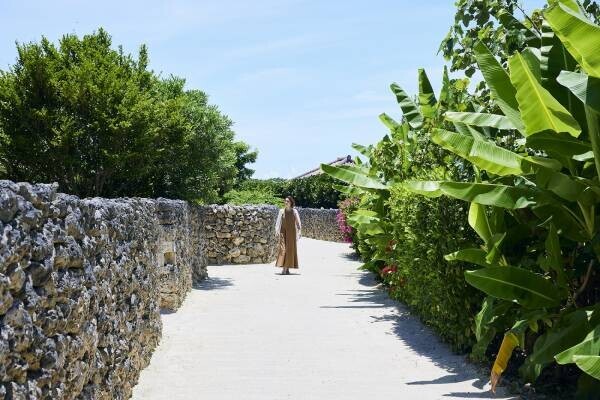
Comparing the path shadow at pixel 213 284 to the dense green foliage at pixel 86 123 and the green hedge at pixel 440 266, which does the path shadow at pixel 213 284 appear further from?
the green hedge at pixel 440 266

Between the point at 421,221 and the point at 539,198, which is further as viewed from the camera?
the point at 421,221

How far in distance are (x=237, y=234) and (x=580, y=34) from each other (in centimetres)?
1693

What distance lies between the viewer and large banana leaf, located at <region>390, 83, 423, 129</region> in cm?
1164

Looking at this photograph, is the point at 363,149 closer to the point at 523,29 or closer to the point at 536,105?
the point at 523,29

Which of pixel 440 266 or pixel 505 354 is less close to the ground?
pixel 440 266

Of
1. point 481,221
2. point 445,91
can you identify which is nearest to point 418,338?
point 481,221

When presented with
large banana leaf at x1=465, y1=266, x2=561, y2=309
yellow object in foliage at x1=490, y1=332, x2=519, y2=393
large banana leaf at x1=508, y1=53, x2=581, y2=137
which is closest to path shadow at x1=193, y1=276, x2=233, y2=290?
yellow object in foliage at x1=490, y1=332, x2=519, y2=393

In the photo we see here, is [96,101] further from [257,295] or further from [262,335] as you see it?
[262,335]

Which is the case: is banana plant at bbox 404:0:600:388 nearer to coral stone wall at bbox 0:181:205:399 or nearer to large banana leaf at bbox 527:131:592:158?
large banana leaf at bbox 527:131:592:158

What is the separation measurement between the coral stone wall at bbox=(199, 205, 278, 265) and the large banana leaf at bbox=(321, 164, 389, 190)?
860cm

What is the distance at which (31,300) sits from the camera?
3.42m

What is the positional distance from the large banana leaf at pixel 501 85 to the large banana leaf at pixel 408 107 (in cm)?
605

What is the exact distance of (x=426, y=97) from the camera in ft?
36.4

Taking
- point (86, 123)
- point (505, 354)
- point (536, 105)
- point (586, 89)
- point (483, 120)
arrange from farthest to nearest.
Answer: point (86, 123), point (483, 120), point (505, 354), point (536, 105), point (586, 89)
